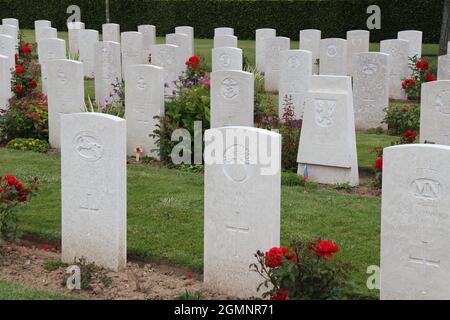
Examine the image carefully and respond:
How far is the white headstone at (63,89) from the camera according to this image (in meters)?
11.9

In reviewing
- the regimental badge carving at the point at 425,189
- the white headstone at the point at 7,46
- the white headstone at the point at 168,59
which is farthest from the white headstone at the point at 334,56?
the regimental badge carving at the point at 425,189

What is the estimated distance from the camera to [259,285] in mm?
6320

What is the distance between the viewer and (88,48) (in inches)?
772

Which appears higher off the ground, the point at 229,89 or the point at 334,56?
the point at 334,56

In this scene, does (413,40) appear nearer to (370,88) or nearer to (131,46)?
(370,88)

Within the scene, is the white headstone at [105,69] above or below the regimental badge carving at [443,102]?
above

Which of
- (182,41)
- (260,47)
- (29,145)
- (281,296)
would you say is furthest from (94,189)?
(260,47)

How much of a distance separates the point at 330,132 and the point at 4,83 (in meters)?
5.19

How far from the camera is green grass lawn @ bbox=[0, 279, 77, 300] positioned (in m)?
6.44

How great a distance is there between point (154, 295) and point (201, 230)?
4.81 feet

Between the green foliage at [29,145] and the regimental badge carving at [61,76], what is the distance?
918mm

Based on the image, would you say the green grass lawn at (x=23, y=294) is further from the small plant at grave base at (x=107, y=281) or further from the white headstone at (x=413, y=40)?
the white headstone at (x=413, y=40)

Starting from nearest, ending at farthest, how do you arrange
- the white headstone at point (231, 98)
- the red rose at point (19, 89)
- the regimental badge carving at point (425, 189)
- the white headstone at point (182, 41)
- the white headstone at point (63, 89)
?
the regimental badge carving at point (425, 189), the white headstone at point (231, 98), the white headstone at point (63, 89), the red rose at point (19, 89), the white headstone at point (182, 41)

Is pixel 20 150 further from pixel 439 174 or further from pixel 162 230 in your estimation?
pixel 439 174
